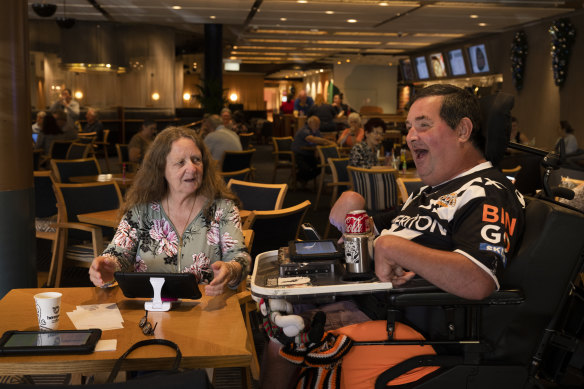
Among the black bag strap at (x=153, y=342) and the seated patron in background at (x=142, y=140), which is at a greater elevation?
the seated patron in background at (x=142, y=140)

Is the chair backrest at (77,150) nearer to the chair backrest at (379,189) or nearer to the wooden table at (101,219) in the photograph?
the chair backrest at (379,189)

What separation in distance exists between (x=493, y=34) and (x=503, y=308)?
1368 cm

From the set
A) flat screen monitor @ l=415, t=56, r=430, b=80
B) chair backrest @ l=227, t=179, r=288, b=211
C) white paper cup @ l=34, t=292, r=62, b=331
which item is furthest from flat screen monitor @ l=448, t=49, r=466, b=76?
white paper cup @ l=34, t=292, r=62, b=331

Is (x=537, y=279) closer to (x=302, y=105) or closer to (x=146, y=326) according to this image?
(x=146, y=326)

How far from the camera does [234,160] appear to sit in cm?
752

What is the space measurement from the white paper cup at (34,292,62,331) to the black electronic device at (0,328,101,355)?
0.06 m

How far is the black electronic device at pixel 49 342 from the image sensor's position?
151 cm

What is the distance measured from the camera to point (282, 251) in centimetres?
212

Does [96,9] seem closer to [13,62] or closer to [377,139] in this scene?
[377,139]

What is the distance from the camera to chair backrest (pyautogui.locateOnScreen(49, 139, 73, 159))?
29.7ft

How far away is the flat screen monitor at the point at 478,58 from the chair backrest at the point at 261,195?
1180 cm

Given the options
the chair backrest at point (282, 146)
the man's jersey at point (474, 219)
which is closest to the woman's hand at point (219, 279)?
the man's jersey at point (474, 219)

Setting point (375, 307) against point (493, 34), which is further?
point (493, 34)

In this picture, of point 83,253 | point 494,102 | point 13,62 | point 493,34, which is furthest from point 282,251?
point 493,34
